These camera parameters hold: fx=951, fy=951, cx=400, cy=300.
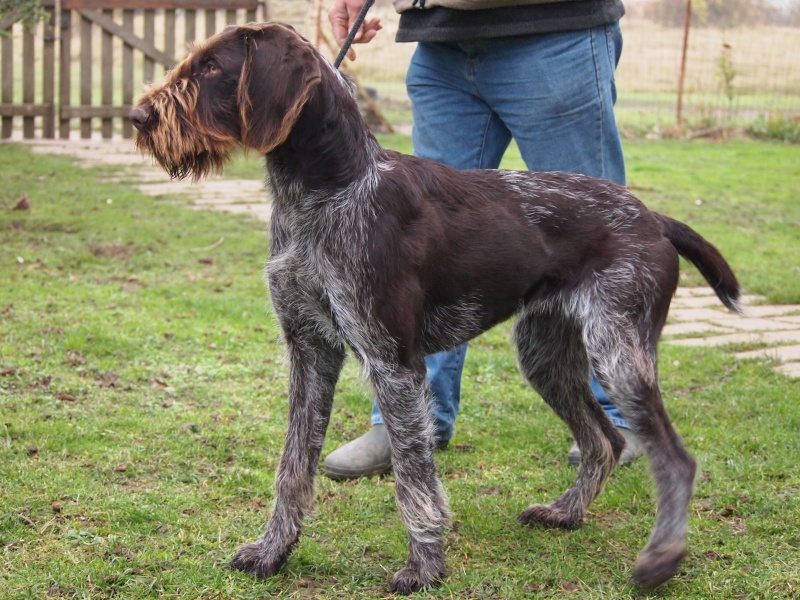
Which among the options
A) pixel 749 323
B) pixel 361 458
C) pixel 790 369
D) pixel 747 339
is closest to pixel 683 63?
pixel 749 323

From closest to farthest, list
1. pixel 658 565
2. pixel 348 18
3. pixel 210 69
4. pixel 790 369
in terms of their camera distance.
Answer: pixel 210 69
pixel 658 565
pixel 348 18
pixel 790 369

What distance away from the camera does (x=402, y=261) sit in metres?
3.36

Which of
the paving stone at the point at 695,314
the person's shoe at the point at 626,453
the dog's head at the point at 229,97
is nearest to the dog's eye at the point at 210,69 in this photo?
the dog's head at the point at 229,97

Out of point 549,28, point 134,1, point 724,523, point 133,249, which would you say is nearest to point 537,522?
point 724,523

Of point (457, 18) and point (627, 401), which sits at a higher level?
point (457, 18)

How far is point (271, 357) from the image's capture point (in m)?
5.91

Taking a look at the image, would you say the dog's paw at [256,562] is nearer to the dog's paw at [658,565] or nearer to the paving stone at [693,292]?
the dog's paw at [658,565]

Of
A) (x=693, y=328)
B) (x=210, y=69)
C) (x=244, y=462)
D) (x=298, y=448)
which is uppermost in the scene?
(x=210, y=69)

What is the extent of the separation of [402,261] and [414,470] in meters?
0.77

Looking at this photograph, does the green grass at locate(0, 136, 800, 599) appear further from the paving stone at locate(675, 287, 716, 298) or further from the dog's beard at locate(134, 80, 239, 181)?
the dog's beard at locate(134, 80, 239, 181)

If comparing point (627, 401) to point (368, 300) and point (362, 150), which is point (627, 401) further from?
point (362, 150)

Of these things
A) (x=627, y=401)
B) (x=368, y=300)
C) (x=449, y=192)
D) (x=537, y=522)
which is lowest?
(x=537, y=522)

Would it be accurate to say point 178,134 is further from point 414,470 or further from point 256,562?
point 256,562

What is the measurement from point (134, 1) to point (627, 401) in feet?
37.8
